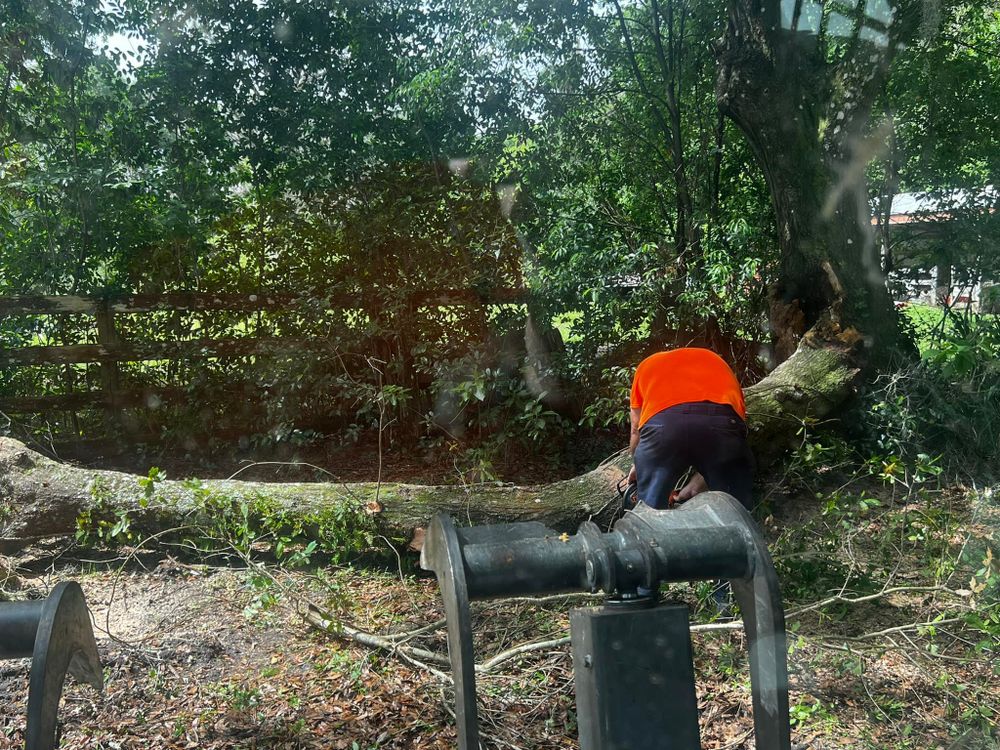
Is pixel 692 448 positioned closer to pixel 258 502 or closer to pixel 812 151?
pixel 258 502

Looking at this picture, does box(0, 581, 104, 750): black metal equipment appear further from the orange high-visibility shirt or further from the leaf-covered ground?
the orange high-visibility shirt

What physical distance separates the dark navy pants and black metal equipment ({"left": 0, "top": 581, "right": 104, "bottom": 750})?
311 centimetres

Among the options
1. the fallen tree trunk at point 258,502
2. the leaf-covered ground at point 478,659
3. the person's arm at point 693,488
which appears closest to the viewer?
the leaf-covered ground at point 478,659

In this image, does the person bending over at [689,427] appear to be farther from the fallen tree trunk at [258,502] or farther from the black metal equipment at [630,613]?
the black metal equipment at [630,613]

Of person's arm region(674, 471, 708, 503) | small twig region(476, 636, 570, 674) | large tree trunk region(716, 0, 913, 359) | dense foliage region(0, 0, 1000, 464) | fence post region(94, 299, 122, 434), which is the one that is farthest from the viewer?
fence post region(94, 299, 122, 434)

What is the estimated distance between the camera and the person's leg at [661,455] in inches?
170

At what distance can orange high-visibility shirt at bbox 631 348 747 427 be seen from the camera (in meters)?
4.34

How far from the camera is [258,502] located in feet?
17.1

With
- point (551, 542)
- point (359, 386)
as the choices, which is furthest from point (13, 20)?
point (551, 542)

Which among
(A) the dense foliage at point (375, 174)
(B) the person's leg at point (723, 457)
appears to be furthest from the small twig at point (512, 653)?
(A) the dense foliage at point (375, 174)

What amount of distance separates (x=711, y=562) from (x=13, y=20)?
8937 mm

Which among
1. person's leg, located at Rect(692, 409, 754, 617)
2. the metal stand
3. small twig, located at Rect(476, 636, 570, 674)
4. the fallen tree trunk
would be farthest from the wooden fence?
the metal stand

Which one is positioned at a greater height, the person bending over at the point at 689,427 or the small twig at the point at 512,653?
the person bending over at the point at 689,427

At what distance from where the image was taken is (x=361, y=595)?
4.88 metres
